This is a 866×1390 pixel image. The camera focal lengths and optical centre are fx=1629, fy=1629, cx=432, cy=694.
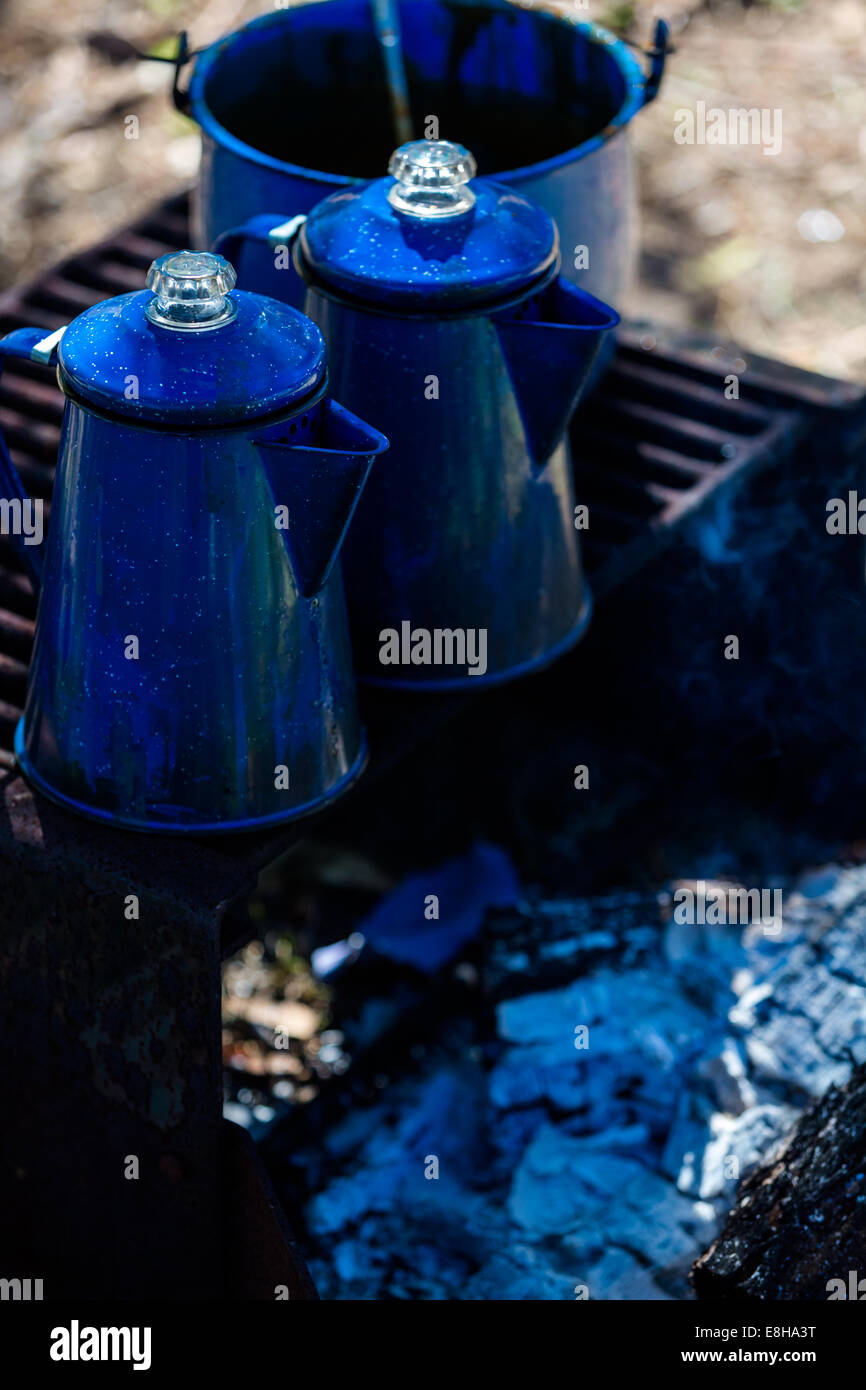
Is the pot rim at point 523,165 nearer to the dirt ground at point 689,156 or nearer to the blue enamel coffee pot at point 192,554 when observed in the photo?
the blue enamel coffee pot at point 192,554

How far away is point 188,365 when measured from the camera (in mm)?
1219

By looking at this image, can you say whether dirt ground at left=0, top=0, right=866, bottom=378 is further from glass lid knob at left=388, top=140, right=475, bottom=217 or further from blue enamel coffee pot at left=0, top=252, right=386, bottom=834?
blue enamel coffee pot at left=0, top=252, right=386, bottom=834

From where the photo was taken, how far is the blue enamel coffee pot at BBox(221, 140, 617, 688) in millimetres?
1389

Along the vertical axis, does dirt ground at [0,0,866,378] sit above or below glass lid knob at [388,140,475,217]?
above

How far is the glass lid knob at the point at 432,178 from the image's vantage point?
1.41m

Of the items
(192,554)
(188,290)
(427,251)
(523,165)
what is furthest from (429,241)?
(523,165)

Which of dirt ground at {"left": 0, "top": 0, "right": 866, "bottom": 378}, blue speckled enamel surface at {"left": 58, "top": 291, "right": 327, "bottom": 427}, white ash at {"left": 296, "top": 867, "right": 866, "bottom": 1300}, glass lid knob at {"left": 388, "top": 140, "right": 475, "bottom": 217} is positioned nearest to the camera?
blue speckled enamel surface at {"left": 58, "top": 291, "right": 327, "bottom": 427}

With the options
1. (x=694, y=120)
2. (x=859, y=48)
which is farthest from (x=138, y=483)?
(x=859, y=48)

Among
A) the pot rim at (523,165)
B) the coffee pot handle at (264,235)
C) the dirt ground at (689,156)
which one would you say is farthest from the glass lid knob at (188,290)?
the dirt ground at (689,156)

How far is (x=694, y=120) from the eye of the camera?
11.6 ft

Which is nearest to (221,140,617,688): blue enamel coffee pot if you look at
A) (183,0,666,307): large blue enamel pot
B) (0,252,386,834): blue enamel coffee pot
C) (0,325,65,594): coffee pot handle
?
(0,252,386,834): blue enamel coffee pot

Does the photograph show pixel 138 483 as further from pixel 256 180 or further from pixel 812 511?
pixel 812 511

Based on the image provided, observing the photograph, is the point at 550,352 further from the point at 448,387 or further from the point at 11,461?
the point at 11,461

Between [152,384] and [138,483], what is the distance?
75mm
